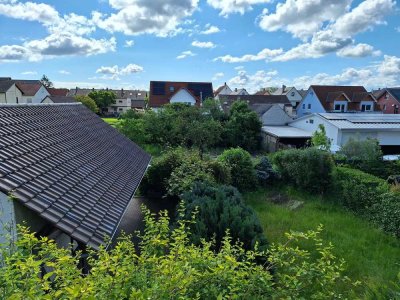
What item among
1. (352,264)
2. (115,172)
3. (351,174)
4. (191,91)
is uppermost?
(191,91)

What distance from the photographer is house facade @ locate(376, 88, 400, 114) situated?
47.6m

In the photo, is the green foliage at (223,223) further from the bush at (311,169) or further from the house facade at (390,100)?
the house facade at (390,100)

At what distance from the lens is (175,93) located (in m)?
44.7

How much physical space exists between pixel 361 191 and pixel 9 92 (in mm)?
56115

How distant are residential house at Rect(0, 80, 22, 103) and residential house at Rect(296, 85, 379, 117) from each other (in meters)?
48.9

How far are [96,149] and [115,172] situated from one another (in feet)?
4.82

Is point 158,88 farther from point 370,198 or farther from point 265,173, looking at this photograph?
point 370,198

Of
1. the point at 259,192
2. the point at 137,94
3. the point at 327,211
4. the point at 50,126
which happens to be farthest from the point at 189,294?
the point at 137,94

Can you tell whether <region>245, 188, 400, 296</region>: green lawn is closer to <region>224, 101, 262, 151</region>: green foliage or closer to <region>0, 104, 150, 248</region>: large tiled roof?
<region>0, 104, 150, 248</region>: large tiled roof

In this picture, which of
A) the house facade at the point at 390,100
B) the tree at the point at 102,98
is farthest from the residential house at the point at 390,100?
the tree at the point at 102,98

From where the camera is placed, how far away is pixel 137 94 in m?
91.1

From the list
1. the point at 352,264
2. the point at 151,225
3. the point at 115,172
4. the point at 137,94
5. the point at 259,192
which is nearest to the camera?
the point at 151,225

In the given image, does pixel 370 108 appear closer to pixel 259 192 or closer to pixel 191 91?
pixel 191 91

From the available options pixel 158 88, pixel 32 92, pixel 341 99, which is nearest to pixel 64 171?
pixel 158 88
